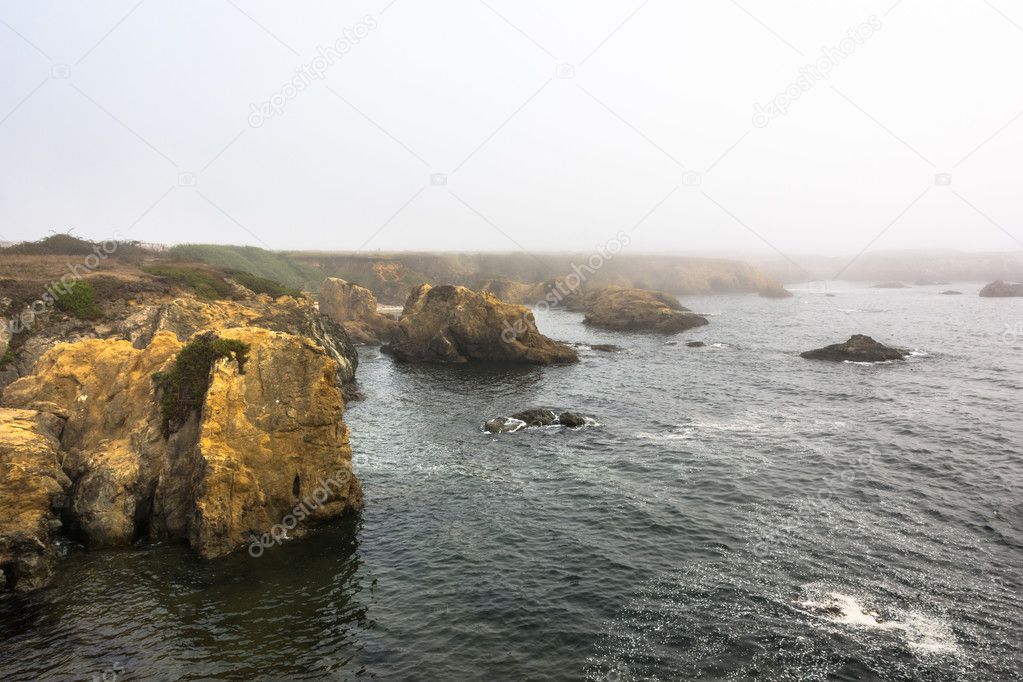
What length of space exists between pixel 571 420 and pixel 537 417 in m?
2.59

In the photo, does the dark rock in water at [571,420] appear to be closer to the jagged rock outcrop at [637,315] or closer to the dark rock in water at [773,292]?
the jagged rock outcrop at [637,315]

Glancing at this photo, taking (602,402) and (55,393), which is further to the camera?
(602,402)

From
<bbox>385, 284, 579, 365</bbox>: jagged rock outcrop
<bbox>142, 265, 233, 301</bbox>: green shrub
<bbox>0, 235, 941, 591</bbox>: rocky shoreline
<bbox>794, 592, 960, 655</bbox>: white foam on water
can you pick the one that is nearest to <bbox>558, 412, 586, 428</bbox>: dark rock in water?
<bbox>0, 235, 941, 591</bbox>: rocky shoreline

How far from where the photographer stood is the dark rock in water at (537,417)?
41094 mm

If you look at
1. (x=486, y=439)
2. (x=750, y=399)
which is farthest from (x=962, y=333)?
(x=486, y=439)

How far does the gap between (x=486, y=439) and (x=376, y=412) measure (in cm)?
1190

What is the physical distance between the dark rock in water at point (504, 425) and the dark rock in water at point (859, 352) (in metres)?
42.0

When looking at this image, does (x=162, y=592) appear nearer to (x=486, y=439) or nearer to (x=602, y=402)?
(x=486, y=439)

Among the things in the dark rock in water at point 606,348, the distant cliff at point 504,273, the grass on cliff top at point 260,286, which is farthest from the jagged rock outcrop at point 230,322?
the distant cliff at point 504,273

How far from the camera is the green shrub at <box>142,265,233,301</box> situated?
180ft

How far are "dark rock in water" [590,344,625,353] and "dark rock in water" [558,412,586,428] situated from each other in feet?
104

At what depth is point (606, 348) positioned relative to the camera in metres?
73.3

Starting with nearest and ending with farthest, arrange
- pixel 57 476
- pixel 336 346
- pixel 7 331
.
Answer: pixel 57 476, pixel 7 331, pixel 336 346

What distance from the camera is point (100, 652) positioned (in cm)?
1717
